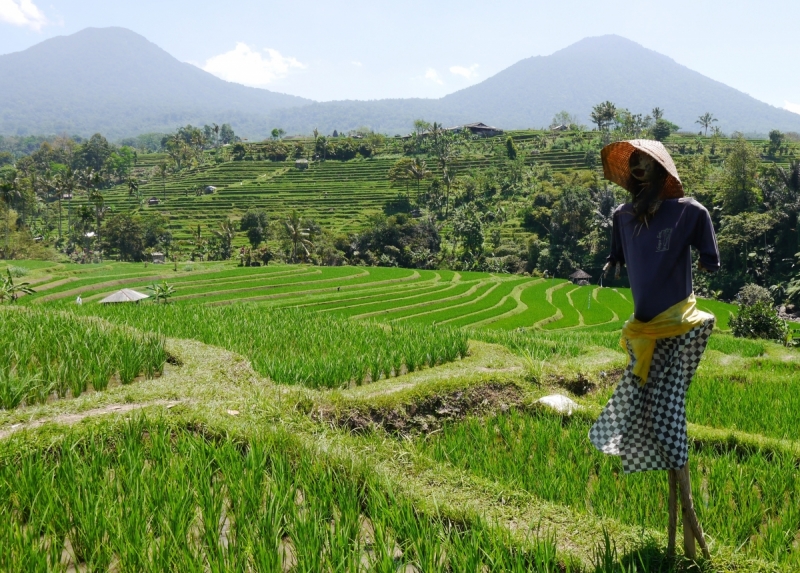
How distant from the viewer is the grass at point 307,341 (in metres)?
6.36

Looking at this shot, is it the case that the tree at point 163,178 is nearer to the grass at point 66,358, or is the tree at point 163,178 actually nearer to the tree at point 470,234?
the tree at point 470,234

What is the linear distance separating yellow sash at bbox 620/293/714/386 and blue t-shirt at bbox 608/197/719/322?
34 millimetres

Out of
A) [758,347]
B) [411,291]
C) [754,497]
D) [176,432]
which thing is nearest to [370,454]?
[176,432]

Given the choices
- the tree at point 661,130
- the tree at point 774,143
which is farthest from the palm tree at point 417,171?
the tree at point 774,143

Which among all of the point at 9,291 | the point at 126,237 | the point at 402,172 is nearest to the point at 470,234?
the point at 402,172

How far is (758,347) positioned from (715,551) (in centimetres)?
1235

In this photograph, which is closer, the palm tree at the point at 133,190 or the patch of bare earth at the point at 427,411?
the patch of bare earth at the point at 427,411

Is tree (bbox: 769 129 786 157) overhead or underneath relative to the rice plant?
overhead

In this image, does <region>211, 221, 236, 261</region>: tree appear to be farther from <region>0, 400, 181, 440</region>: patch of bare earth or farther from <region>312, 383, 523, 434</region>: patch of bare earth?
<region>0, 400, 181, 440</region>: patch of bare earth

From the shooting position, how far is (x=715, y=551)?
2562mm

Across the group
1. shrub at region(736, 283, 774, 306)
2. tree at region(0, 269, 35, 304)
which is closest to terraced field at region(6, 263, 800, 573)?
tree at region(0, 269, 35, 304)

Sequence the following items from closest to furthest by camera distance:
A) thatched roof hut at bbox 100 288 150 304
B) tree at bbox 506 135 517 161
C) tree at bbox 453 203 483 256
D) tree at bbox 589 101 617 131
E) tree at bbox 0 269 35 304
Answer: tree at bbox 0 269 35 304, thatched roof hut at bbox 100 288 150 304, tree at bbox 453 203 483 256, tree at bbox 506 135 517 161, tree at bbox 589 101 617 131

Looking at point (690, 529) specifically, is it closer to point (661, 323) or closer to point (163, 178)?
point (661, 323)

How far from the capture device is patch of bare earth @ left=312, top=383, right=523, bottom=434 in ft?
17.2
